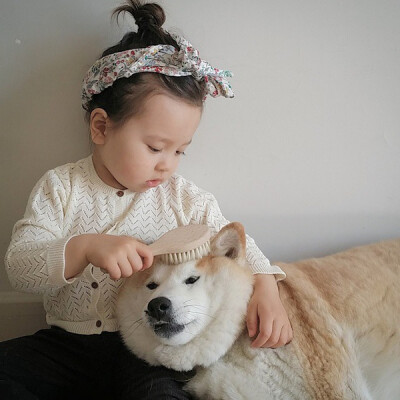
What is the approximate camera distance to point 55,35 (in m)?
1.15

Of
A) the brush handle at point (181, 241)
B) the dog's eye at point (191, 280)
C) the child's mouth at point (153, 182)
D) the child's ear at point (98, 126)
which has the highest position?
the child's ear at point (98, 126)

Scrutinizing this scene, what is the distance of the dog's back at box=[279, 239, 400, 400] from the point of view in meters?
0.84

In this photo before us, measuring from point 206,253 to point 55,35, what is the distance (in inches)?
29.5

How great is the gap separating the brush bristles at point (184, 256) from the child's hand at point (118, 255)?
0.07m

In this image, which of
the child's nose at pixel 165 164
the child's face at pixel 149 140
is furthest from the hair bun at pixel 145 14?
the child's nose at pixel 165 164

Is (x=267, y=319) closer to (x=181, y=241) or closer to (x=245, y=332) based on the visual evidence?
(x=245, y=332)

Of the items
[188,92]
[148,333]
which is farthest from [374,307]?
[188,92]

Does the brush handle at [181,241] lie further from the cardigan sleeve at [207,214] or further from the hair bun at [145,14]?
the hair bun at [145,14]

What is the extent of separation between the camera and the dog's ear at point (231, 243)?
0.88 metres

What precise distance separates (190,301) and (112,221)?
12.6 inches

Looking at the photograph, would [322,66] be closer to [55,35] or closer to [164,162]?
[164,162]

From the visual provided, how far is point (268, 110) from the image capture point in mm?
1229

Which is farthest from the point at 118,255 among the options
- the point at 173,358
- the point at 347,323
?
the point at 347,323

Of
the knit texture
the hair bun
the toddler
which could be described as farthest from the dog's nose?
the hair bun
